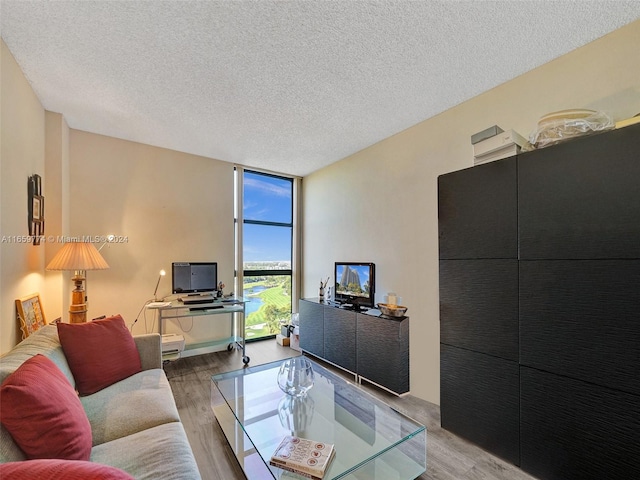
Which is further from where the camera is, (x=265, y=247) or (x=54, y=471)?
(x=265, y=247)

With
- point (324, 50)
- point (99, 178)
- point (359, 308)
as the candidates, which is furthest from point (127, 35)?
point (359, 308)

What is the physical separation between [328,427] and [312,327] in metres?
1.88

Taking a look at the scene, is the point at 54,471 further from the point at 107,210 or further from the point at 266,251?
the point at 266,251

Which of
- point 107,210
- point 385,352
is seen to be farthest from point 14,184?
point 385,352

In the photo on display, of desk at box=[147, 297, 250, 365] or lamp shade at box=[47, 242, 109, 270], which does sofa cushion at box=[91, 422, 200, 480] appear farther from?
desk at box=[147, 297, 250, 365]

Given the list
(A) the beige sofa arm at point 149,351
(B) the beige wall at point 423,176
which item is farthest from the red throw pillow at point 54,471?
(B) the beige wall at point 423,176

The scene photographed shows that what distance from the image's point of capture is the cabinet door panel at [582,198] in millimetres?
1382

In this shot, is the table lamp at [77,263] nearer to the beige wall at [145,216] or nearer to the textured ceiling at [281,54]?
the beige wall at [145,216]

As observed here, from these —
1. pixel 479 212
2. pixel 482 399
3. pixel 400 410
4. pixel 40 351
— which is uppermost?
pixel 479 212

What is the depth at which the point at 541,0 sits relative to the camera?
4.92ft

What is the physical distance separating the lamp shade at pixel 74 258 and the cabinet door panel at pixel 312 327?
2300 mm

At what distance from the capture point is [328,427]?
5.85ft

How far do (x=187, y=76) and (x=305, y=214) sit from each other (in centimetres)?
282

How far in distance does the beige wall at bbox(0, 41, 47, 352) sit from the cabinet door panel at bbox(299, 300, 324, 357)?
8.66 ft
